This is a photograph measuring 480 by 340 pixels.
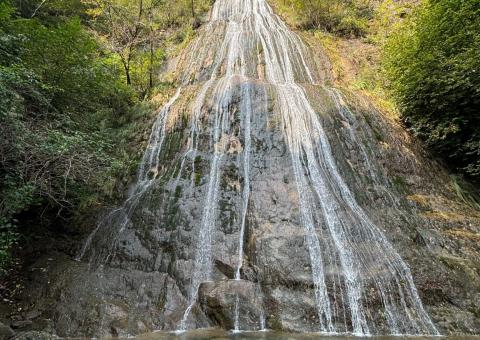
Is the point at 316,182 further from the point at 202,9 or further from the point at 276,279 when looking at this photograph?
the point at 202,9

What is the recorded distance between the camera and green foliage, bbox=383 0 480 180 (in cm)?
1218

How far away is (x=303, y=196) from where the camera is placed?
9516 millimetres

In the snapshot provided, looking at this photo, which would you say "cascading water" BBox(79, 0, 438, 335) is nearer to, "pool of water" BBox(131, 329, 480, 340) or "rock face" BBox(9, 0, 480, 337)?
"rock face" BBox(9, 0, 480, 337)

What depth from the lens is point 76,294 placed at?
24.7 feet

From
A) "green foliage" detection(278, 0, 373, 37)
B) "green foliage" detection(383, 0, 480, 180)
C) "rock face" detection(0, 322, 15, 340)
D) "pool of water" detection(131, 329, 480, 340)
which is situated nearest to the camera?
"rock face" detection(0, 322, 15, 340)

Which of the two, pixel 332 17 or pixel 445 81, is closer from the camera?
pixel 445 81

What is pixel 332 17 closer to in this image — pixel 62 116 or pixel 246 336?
pixel 62 116

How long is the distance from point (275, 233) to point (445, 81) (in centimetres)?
853

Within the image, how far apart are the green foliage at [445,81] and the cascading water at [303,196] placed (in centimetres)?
302

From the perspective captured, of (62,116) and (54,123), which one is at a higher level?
(62,116)

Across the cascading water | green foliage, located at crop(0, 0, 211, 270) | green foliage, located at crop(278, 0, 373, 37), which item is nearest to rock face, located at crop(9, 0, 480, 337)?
the cascading water

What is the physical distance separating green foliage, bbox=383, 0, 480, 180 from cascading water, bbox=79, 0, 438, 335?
3.02 m

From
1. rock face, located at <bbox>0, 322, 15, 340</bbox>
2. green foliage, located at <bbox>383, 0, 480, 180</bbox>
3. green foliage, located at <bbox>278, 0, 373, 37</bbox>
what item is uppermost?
green foliage, located at <bbox>278, 0, 373, 37</bbox>

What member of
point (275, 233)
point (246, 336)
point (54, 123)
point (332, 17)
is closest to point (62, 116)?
point (54, 123)
